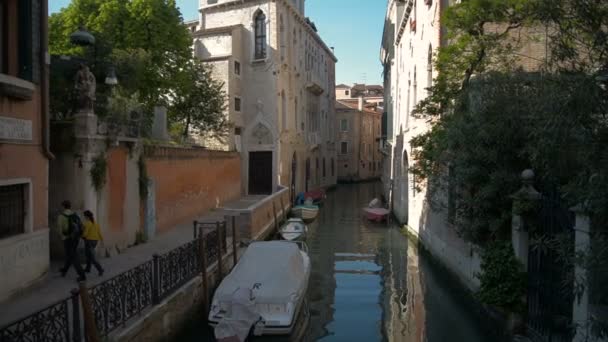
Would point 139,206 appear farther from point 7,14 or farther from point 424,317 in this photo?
point 424,317

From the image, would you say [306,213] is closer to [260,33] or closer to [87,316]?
[260,33]

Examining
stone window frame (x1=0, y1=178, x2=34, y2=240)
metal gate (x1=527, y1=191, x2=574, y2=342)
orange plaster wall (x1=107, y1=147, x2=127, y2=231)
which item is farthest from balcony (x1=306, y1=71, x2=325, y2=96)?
metal gate (x1=527, y1=191, x2=574, y2=342)

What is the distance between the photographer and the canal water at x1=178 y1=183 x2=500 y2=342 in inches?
367

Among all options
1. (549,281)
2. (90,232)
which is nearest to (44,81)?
(90,232)

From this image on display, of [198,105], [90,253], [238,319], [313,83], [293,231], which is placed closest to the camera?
[238,319]

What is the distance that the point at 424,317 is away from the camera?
1033 centimetres

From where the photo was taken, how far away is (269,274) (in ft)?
31.0

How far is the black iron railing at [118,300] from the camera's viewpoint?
4859 mm

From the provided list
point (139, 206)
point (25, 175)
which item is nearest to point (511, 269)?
point (25, 175)

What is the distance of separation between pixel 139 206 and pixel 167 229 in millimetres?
2403

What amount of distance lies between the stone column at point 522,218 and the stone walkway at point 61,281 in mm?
6845

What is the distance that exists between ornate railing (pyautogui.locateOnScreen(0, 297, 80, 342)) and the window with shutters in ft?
Answer: 8.99

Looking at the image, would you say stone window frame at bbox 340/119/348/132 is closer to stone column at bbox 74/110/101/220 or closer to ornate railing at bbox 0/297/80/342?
stone column at bbox 74/110/101/220

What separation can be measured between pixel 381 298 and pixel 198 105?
13700 millimetres
